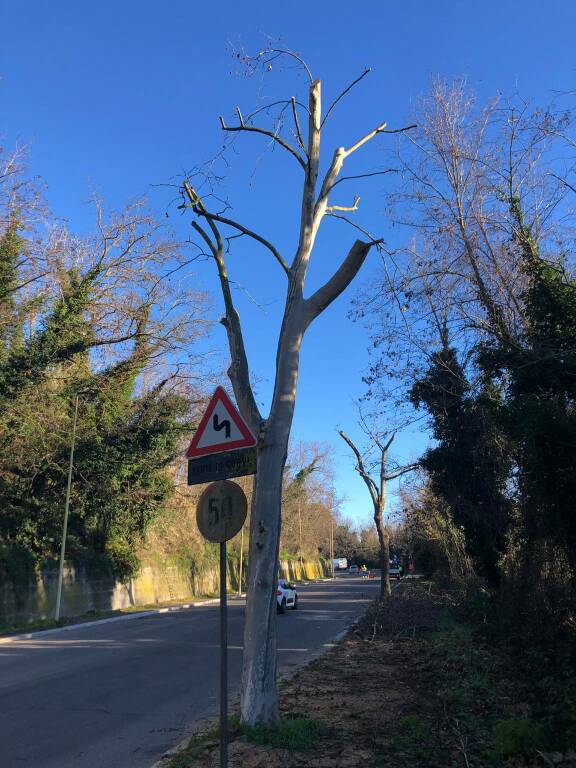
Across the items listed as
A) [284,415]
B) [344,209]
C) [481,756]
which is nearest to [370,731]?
[481,756]

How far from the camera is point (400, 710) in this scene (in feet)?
22.7

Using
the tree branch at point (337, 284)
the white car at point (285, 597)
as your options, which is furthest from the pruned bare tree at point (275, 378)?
the white car at point (285, 597)

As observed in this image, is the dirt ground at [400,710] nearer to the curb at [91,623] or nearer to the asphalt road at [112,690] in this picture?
the asphalt road at [112,690]

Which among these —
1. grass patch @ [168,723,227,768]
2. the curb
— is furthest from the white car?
grass patch @ [168,723,227,768]

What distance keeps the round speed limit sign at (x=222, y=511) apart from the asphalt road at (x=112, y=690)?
2553mm

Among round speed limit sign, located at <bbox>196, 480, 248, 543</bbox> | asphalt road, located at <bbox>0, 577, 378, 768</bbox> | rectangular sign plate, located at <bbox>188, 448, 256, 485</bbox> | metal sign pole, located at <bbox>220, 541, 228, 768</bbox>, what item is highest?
rectangular sign plate, located at <bbox>188, 448, 256, 485</bbox>

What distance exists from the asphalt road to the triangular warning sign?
3.13 metres

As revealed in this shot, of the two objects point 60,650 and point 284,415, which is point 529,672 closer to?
point 284,415

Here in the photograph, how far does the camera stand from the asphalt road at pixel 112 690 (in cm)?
640

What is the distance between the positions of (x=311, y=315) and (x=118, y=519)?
25129 millimetres

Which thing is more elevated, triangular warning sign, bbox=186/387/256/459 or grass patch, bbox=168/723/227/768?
triangular warning sign, bbox=186/387/256/459

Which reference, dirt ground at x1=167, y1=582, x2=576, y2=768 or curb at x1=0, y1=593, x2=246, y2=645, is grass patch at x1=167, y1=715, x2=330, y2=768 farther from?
curb at x1=0, y1=593, x2=246, y2=645

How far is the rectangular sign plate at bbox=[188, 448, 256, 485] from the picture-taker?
5273mm

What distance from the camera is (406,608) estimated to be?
1655 centimetres
